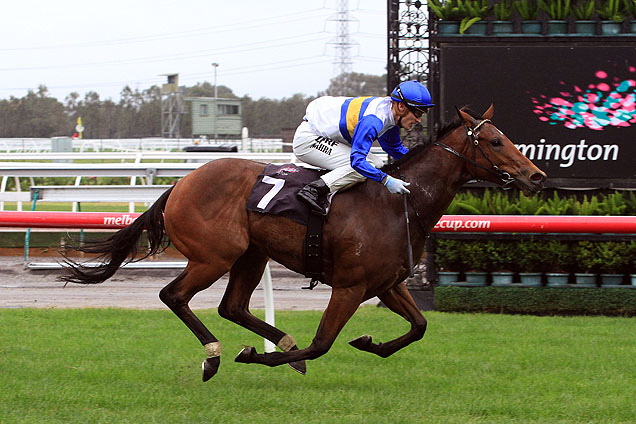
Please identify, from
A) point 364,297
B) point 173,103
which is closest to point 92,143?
point 173,103

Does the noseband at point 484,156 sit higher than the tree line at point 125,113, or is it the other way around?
the tree line at point 125,113

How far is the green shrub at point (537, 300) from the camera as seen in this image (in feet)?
24.2

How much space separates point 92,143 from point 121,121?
32.7 meters

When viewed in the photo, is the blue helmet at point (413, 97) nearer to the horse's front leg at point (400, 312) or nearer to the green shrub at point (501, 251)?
the horse's front leg at point (400, 312)

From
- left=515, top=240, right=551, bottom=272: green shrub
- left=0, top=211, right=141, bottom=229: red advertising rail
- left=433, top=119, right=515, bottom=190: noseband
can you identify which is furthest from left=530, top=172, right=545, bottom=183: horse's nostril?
left=0, top=211, right=141, bottom=229: red advertising rail

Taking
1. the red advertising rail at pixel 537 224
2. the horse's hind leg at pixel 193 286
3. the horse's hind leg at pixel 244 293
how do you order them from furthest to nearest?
the red advertising rail at pixel 537 224 < the horse's hind leg at pixel 244 293 < the horse's hind leg at pixel 193 286

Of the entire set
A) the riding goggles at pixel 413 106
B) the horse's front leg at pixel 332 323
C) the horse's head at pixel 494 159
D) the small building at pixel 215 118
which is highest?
the small building at pixel 215 118

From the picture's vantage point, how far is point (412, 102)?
465 centimetres

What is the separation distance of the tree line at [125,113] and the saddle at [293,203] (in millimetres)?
51946

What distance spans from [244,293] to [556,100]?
4.30 metres

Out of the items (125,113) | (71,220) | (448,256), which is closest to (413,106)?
(448,256)

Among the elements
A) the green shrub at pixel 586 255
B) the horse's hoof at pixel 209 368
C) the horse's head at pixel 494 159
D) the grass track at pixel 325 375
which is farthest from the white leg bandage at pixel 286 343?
the green shrub at pixel 586 255

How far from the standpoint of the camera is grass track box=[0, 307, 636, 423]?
4.30 meters

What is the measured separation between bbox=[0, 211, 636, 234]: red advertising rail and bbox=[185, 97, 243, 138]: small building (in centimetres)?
4661
